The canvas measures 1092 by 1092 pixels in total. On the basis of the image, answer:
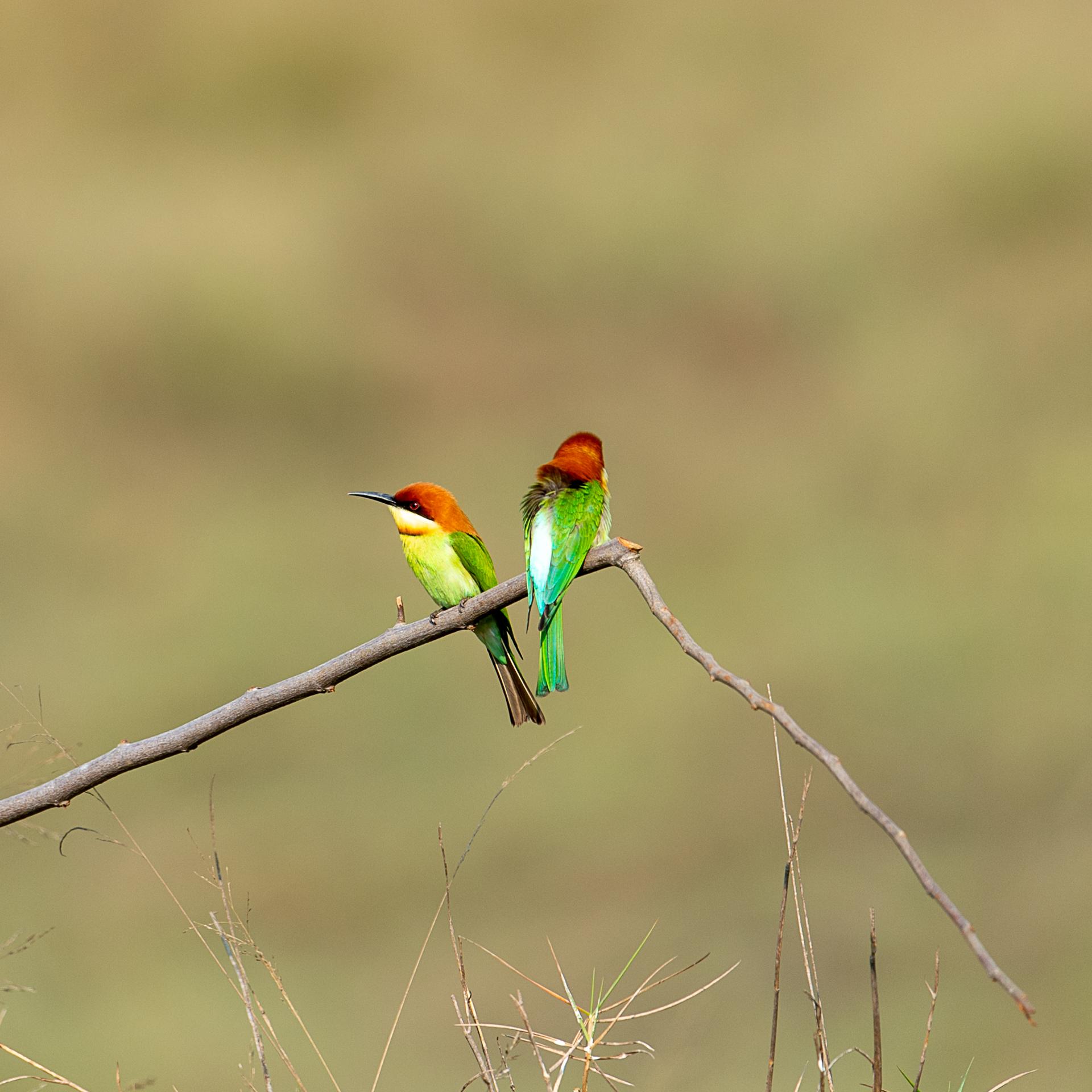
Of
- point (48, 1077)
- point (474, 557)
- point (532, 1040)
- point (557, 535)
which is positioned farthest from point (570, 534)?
point (48, 1077)

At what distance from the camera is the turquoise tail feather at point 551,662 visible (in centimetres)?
150

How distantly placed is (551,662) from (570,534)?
0.59ft

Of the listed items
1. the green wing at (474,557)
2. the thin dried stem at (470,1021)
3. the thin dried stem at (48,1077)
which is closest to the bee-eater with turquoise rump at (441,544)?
the green wing at (474,557)

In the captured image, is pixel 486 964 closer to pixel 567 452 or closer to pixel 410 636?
pixel 567 452

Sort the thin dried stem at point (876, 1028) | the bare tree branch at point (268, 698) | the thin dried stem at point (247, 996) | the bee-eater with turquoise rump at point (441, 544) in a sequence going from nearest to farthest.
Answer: the bare tree branch at point (268, 698) → the thin dried stem at point (876, 1028) → the thin dried stem at point (247, 996) → the bee-eater with turquoise rump at point (441, 544)

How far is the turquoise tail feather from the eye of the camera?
4.91ft

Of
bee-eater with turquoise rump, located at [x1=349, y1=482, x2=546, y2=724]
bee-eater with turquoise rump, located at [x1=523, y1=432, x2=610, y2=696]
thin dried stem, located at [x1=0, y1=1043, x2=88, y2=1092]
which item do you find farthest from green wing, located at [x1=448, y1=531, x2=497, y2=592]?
thin dried stem, located at [x1=0, y1=1043, x2=88, y2=1092]

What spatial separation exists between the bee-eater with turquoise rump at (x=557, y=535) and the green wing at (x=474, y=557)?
0.81 feet

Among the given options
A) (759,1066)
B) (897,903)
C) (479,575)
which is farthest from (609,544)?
(897,903)

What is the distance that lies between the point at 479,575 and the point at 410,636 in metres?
0.80

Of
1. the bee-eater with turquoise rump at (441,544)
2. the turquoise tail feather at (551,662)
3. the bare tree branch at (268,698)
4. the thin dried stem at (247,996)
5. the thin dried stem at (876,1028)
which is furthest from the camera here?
the bee-eater with turquoise rump at (441,544)

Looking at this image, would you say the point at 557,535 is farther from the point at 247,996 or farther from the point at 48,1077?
the point at 48,1077

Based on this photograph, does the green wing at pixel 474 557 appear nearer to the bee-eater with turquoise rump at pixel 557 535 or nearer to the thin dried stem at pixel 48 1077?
the bee-eater with turquoise rump at pixel 557 535

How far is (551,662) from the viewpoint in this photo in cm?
150
